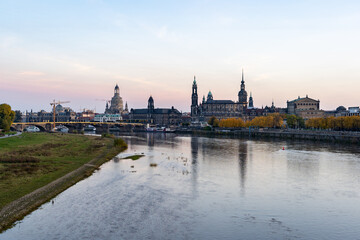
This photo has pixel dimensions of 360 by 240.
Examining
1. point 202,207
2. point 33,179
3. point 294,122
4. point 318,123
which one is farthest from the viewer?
point 294,122

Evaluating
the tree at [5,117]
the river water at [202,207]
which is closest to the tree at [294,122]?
the river water at [202,207]

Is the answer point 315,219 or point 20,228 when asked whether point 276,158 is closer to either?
point 315,219

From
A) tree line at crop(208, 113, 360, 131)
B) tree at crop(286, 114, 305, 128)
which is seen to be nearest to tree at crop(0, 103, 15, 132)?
tree line at crop(208, 113, 360, 131)

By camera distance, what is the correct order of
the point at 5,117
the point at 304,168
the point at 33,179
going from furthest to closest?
the point at 5,117, the point at 304,168, the point at 33,179

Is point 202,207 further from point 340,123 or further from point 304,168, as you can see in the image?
point 340,123

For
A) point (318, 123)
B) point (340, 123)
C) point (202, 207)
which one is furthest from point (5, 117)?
point (318, 123)

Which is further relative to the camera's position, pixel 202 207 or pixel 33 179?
pixel 33 179

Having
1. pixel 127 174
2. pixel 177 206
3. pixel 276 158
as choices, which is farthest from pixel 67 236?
pixel 276 158

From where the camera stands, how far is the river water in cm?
2328

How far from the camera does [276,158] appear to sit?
211 ft

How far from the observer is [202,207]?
1160 inches

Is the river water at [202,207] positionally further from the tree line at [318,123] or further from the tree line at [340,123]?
the tree line at [318,123]

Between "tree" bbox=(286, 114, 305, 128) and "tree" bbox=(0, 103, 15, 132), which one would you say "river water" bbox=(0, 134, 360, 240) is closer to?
"tree" bbox=(0, 103, 15, 132)

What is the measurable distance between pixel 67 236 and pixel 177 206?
35.3 feet
